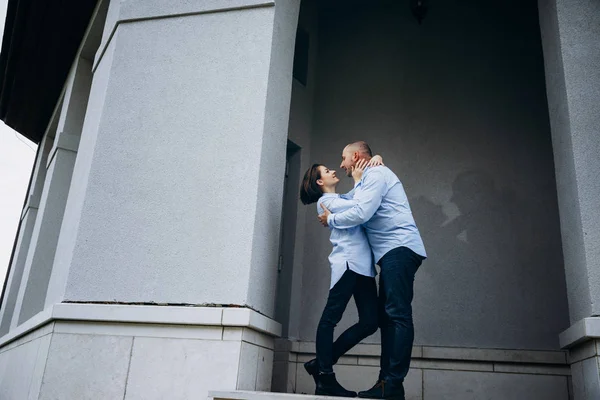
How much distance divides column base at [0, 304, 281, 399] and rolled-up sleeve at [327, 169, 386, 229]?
0.88 meters

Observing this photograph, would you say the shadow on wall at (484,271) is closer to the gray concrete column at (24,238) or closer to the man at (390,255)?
the man at (390,255)

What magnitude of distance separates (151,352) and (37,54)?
6.29 m

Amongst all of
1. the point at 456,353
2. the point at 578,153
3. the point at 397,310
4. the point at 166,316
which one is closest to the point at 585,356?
the point at 397,310

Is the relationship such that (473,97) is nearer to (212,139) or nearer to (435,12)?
(435,12)

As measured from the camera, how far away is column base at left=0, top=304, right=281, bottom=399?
3.81 metres

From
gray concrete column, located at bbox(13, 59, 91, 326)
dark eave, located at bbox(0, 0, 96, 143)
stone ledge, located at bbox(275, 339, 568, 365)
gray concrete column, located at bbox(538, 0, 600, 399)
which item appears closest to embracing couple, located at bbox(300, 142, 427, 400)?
gray concrete column, located at bbox(538, 0, 600, 399)

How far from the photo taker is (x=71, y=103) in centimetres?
768

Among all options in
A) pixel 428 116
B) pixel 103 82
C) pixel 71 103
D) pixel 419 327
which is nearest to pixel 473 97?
pixel 428 116

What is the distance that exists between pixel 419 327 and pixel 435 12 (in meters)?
3.77

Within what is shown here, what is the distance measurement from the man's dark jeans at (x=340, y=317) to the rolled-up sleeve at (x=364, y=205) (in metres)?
0.35

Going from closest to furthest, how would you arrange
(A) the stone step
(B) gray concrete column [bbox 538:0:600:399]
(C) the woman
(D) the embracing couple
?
(A) the stone step → (B) gray concrete column [bbox 538:0:600:399] → (D) the embracing couple → (C) the woman

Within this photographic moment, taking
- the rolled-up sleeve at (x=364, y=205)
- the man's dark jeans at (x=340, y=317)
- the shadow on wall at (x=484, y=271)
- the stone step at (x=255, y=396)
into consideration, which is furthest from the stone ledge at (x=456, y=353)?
the stone step at (x=255, y=396)

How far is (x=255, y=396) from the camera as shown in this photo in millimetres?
3428

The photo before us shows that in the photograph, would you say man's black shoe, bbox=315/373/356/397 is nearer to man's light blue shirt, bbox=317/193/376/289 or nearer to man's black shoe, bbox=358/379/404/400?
man's black shoe, bbox=358/379/404/400
